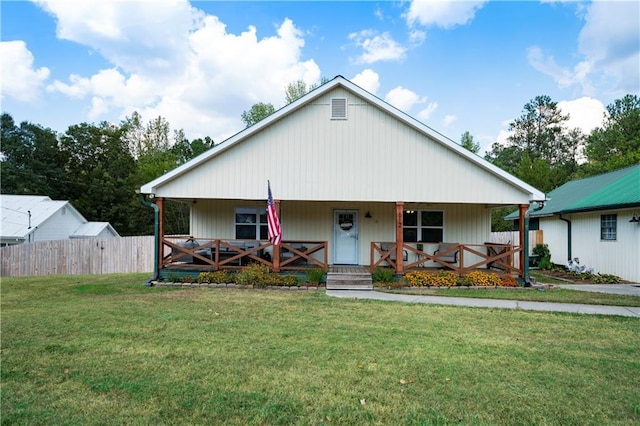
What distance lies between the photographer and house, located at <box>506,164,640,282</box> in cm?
1290

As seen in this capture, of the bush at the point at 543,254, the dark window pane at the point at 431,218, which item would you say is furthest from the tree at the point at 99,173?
the bush at the point at 543,254

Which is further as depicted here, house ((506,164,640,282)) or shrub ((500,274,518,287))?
house ((506,164,640,282))

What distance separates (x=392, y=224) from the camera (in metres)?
14.2

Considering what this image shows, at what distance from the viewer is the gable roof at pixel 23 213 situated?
73.1 feet

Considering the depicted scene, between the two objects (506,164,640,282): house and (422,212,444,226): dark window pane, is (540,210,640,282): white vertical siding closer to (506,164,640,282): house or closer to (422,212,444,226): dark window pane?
(506,164,640,282): house

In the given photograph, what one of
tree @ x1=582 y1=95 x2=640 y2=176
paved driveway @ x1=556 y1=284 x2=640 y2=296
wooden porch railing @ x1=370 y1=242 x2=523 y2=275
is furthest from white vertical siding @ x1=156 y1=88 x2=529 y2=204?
tree @ x1=582 y1=95 x2=640 y2=176

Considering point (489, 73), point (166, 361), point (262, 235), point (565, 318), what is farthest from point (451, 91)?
point (166, 361)

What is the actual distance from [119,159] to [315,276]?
97.4 ft

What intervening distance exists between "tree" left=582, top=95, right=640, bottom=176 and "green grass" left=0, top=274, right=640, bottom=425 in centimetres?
2939

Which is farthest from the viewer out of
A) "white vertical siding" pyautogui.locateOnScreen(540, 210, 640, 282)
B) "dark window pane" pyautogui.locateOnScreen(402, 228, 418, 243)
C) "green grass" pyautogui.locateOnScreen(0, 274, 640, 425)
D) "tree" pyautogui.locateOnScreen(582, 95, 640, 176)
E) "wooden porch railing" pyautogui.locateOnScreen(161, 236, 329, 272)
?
"tree" pyautogui.locateOnScreen(582, 95, 640, 176)

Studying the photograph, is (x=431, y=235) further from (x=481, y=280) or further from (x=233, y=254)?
(x=233, y=254)

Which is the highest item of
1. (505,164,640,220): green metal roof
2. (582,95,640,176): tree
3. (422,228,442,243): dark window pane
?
(582,95,640,176): tree

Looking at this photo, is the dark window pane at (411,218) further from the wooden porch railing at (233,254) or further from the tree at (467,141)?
the tree at (467,141)

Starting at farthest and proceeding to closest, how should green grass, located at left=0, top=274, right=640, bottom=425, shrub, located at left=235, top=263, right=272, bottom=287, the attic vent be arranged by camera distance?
the attic vent
shrub, located at left=235, top=263, right=272, bottom=287
green grass, located at left=0, top=274, right=640, bottom=425
